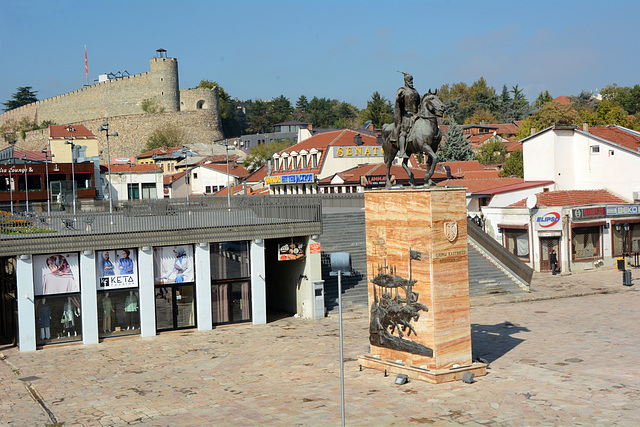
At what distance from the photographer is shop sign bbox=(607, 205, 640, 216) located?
3884 centimetres

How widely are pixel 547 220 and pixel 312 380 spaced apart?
23.8 metres

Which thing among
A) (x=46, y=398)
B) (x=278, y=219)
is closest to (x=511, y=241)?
(x=278, y=219)

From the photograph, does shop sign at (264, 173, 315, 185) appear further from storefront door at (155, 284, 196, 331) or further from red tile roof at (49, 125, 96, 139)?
storefront door at (155, 284, 196, 331)

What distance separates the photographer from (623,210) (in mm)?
39219

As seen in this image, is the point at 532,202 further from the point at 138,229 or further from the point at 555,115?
the point at 555,115

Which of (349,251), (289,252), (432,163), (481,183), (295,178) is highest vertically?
(295,178)

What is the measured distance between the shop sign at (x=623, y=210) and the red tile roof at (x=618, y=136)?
5246 mm

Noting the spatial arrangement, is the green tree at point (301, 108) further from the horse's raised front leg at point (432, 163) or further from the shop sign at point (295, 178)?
the horse's raised front leg at point (432, 163)

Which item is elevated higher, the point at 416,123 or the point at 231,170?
the point at 231,170

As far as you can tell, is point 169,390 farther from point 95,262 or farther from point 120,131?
point 120,131

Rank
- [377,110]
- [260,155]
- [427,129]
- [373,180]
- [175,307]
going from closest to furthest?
[427,129] → [175,307] → [373,180] → [260,155] → [377,110]

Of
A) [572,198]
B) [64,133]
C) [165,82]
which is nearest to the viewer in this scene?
[572,198]

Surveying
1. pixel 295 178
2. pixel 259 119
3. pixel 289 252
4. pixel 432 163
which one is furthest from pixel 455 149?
pixel 259 119

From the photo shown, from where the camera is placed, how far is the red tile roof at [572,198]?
3872cm
